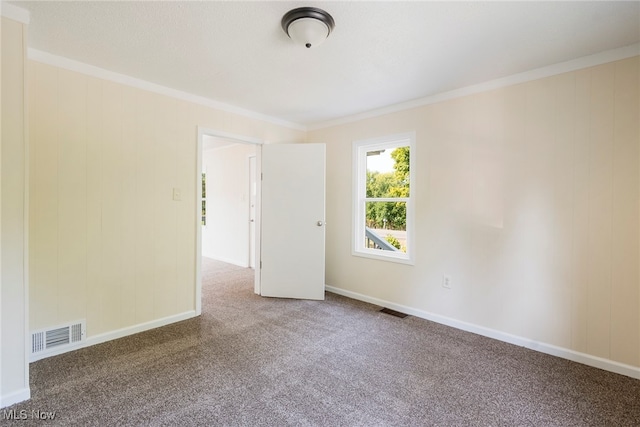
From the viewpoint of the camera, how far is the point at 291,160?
375 centimetres

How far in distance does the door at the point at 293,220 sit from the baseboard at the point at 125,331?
1.04 meters

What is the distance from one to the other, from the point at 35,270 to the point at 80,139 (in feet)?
3.37

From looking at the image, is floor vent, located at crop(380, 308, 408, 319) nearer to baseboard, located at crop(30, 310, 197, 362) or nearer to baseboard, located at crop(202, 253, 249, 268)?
baseboard, located at crop(30, 310, 197, 362)

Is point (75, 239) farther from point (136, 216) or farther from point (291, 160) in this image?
point (291, 160)

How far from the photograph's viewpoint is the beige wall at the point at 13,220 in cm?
168

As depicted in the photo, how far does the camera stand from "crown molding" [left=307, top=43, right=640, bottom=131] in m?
2.11

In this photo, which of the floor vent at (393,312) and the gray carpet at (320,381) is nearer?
the gray carpet at (320,381)

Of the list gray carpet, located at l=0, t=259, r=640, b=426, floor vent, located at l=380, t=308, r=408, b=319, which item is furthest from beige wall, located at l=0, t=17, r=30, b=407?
floor vent, located at l=380, t=308, r=408, b=319

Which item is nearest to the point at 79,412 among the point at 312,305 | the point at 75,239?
the point at 75,239

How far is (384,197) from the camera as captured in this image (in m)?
3.54

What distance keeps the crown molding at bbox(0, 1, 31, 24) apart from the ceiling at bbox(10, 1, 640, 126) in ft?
0.10

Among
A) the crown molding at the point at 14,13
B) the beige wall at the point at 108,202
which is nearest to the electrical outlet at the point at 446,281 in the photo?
the beige wall at the point at 108,202

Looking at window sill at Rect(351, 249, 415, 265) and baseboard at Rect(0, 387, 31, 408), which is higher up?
window sill at Rect(351, 249, 415, 265)

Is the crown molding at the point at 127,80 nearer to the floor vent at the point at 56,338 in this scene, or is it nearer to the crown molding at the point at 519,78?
the crown molding at the point at 519,78
